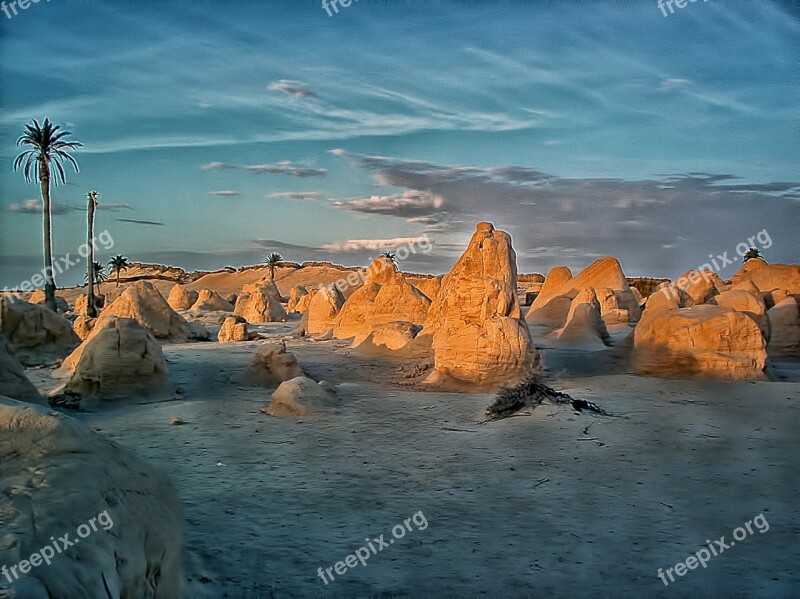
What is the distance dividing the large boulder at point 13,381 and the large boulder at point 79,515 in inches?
214

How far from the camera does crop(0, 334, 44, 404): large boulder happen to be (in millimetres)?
7863

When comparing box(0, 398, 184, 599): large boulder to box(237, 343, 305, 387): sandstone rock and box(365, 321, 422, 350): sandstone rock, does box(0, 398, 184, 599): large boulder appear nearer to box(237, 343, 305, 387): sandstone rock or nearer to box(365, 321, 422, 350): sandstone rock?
box(237, 343, 305, 387): sandstone rock

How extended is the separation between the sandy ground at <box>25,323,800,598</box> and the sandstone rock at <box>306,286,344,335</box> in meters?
11.9

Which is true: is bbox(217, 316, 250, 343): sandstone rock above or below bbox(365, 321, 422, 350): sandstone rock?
below

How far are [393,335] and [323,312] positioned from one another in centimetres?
715

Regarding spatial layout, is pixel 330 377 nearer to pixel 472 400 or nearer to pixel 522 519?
pixel 472 400

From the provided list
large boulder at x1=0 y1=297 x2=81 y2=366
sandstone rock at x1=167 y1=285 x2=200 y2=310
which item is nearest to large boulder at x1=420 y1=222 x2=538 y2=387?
large boulder at x1=0 y1=297 x2=81 y2=366

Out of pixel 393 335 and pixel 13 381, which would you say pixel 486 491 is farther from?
pixel 393 335

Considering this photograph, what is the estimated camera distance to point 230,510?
523 centimetres

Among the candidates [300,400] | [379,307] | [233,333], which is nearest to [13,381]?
[300,400]

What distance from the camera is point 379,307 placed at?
742 inches

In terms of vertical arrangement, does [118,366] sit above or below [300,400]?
above

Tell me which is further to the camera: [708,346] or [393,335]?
[393,335]

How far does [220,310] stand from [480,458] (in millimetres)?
27810
